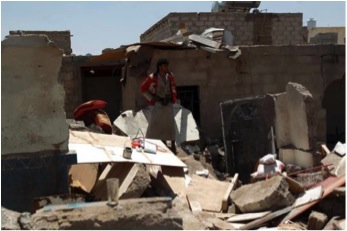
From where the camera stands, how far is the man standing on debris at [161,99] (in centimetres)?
736

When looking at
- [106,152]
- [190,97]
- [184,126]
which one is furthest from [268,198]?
[190,97]

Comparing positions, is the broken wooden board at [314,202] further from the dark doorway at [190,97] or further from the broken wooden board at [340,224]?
the dark doorway at [190,97]

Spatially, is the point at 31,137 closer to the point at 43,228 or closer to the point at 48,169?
the point at 48,169

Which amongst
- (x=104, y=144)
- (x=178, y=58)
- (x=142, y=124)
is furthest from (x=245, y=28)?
(x=104, y=144)

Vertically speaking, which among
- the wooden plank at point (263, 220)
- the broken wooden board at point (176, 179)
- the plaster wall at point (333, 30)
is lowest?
the wooden plank at point (263, 220)

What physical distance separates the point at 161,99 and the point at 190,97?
96.7 inches

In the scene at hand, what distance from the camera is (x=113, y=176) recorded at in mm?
4594

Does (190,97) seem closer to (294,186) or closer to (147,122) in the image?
(147,122)

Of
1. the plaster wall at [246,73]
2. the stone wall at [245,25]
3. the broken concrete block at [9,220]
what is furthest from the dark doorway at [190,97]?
the broken concrete block at [9,220]

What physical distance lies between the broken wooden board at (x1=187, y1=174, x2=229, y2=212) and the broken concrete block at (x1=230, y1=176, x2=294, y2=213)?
26cm

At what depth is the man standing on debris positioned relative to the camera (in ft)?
24.1

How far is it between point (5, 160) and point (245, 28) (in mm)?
12446

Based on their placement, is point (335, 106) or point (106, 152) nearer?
point (106, 152)

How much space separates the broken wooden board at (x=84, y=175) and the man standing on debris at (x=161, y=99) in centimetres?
250
